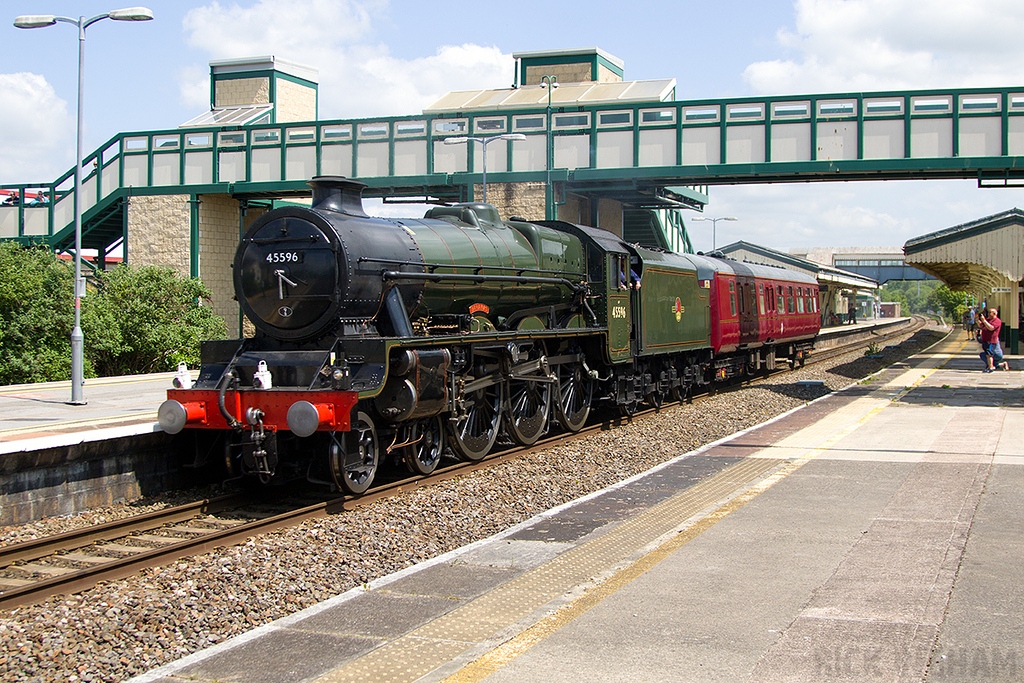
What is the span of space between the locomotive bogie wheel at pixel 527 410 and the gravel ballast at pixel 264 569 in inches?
18.8

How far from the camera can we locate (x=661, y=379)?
55.6 ft

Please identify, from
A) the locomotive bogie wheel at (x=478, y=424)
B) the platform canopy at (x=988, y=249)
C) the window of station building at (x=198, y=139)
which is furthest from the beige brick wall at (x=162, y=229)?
the platform canopy at (x=988, y=249)

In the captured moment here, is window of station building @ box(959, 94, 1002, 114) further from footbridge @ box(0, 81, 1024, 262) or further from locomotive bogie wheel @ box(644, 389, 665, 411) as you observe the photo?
locomotive bogie wheel @ box(644, 389, 665, 411)

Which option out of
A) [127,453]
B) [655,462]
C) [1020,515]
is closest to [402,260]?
[127,453]

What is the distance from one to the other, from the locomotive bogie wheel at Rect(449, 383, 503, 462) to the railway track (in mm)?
785

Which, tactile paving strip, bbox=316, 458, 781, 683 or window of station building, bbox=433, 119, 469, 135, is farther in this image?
window of station building, bbox=433, 119, 469, 135

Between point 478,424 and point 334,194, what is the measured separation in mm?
3514

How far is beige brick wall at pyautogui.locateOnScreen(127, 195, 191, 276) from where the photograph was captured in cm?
2848

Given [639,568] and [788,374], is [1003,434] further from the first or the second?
[788,374]

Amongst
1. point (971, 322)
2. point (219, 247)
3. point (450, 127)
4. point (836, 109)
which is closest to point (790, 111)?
point (836, 109)

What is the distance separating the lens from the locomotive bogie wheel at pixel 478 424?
10570 mm

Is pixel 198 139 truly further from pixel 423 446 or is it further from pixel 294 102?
pixel 423 446

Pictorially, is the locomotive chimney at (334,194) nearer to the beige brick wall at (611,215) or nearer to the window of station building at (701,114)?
the window of station building at (701,114)

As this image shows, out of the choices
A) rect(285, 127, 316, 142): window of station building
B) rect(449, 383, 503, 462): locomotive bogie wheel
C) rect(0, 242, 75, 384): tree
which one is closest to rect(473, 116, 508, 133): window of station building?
rect(285, 127, 316, 142): window of station building
